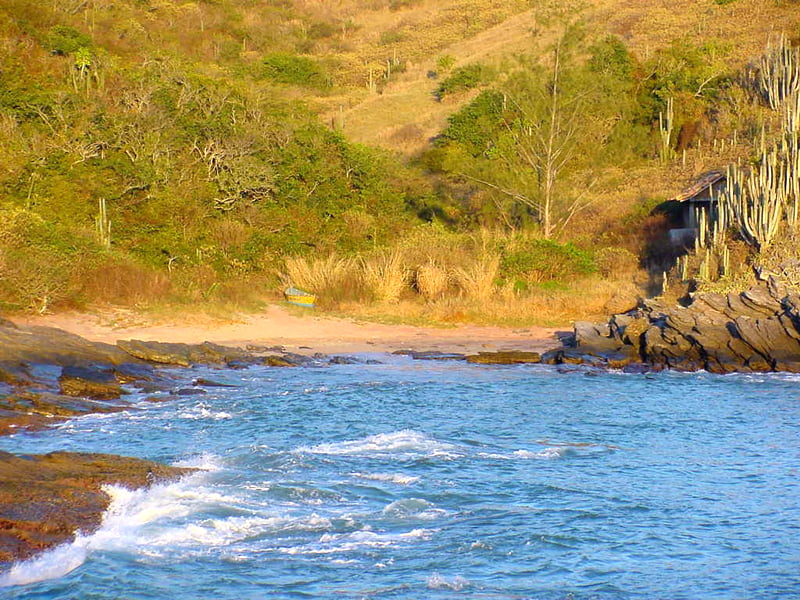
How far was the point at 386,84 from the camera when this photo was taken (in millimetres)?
61469

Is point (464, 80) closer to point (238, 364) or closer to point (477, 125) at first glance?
point (477, 125)

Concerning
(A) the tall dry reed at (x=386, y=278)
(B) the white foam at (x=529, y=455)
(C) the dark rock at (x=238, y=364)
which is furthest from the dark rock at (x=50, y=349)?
(A) the tall dry reed at (x=386, y=278)

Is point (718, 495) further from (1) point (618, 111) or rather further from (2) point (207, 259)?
(1) point (618, 111)

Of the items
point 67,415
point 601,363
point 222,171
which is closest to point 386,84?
point 222,171

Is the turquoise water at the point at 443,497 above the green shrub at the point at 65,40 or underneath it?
underneath

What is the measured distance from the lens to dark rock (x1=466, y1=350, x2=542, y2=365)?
64.3ft

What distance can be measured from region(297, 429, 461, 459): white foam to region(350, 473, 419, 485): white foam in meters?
0.92

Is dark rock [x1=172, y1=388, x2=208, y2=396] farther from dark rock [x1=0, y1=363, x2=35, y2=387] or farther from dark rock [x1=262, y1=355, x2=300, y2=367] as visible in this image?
dark rock [x1=262, y1=355, x2=300, y2=367]

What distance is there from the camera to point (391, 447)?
497 inches

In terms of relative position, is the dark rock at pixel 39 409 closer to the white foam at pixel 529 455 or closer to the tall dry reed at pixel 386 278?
the white foam at pixel 529 455

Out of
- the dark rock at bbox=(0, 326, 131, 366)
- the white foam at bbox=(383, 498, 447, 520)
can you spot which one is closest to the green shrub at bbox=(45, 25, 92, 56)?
the dark rock at bbox=(0, 326, 131, 366)

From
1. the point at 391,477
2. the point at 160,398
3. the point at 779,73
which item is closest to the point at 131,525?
the point at 391,477

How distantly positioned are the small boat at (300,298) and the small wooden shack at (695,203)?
1124 centimetres

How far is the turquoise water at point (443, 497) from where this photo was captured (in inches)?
319
